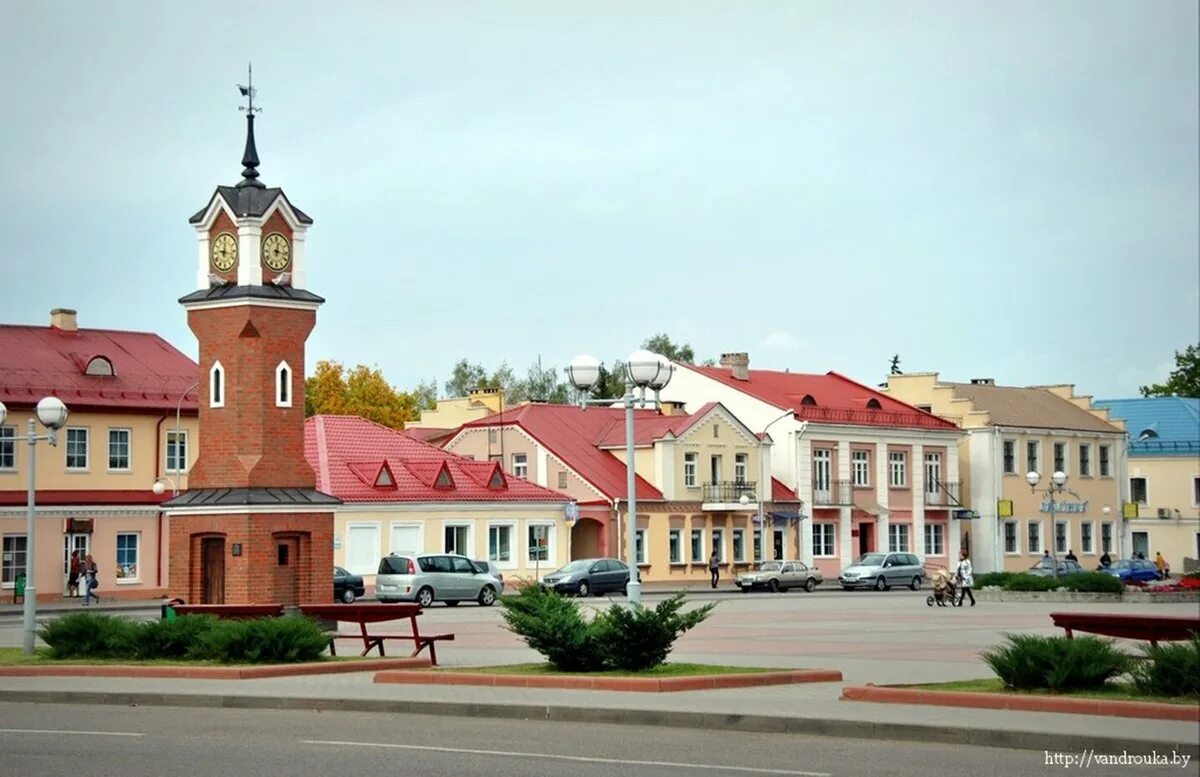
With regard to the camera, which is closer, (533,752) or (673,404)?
(533,752)

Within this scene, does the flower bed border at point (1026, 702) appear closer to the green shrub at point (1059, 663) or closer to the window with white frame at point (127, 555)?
the green shrub at point (1059, 663)

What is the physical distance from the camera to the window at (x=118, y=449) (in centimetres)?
6041

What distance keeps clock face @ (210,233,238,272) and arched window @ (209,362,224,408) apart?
209cm

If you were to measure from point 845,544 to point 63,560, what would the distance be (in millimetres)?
36250

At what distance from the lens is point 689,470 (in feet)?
245

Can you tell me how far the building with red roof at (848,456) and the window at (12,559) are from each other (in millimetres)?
32830

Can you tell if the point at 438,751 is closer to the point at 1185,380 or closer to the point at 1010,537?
the point at 1010,537

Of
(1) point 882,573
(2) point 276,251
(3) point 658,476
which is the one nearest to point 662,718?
(2) point 276,251

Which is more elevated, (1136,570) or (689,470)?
(689,470)

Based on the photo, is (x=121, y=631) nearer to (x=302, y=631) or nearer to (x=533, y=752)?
(x=302, y=631)

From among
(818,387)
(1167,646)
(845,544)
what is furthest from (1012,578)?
(1167,646)

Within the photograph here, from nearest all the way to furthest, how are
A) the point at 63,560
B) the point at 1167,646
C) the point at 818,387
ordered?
the point at 1167,646 < the point at 63,560 < the point at 818,387

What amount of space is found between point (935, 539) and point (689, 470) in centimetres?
1661

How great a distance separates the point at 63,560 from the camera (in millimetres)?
58312
